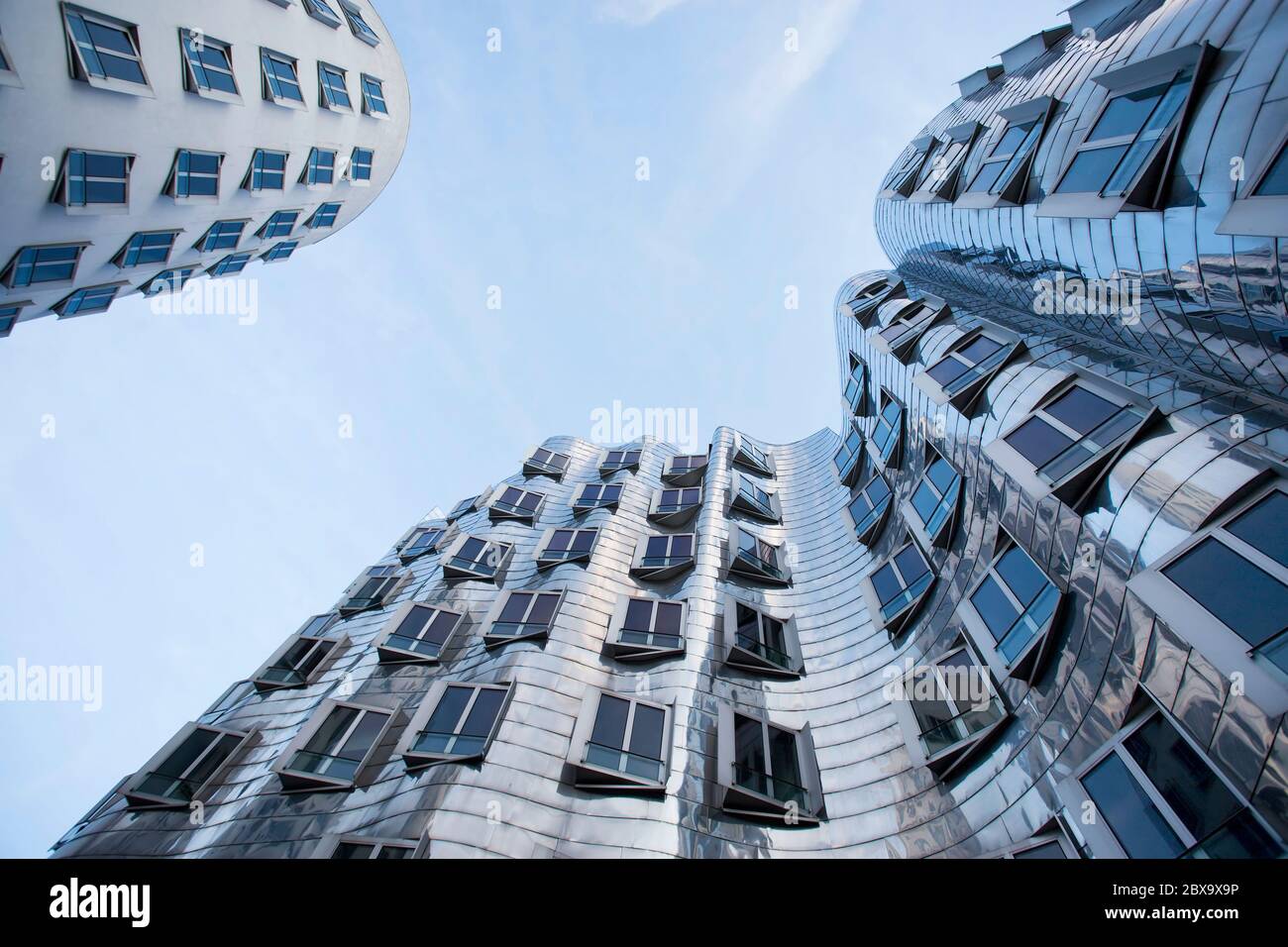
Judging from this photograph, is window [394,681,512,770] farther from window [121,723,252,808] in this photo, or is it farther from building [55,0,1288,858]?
window [121,723,252,808]

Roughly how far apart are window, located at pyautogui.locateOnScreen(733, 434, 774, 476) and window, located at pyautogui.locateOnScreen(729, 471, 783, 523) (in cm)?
282

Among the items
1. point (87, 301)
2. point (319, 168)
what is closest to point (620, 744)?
point (87, 301)

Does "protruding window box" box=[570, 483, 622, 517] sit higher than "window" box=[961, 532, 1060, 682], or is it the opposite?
"protruding window box" box=[570, 483, 622, 517]

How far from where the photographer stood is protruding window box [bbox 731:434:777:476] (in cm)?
3572

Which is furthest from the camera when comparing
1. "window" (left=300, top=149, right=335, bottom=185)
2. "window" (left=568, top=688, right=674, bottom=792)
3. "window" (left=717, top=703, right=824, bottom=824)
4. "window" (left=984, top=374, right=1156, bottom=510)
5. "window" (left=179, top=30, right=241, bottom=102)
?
"window" (left=300, top=149, right=335, bottom=185)

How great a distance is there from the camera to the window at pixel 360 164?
110ft

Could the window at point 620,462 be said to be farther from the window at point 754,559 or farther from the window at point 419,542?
the window at point 419,542

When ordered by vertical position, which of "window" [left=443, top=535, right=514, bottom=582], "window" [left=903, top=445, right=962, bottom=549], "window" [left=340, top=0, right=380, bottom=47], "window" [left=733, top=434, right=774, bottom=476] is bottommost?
"window" [left=443, top=535, right=514, bottom=582]

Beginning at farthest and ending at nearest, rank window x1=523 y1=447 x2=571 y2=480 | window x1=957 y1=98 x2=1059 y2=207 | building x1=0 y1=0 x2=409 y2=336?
window x1=523 y1=447 x2=571 y2=480 < window x1=957 y1=98 x2=1059 y2=207 < building x1=0 y1=0 x2=409 y2=336

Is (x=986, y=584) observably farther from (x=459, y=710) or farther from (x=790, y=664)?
(x=459, y=710)

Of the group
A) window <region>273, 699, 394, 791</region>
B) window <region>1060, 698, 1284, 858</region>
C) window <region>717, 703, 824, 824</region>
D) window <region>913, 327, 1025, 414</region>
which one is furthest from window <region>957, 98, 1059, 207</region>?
window <region>273, 699, 394, 791</region>

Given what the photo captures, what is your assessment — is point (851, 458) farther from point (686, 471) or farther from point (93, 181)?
point (93, 181)
